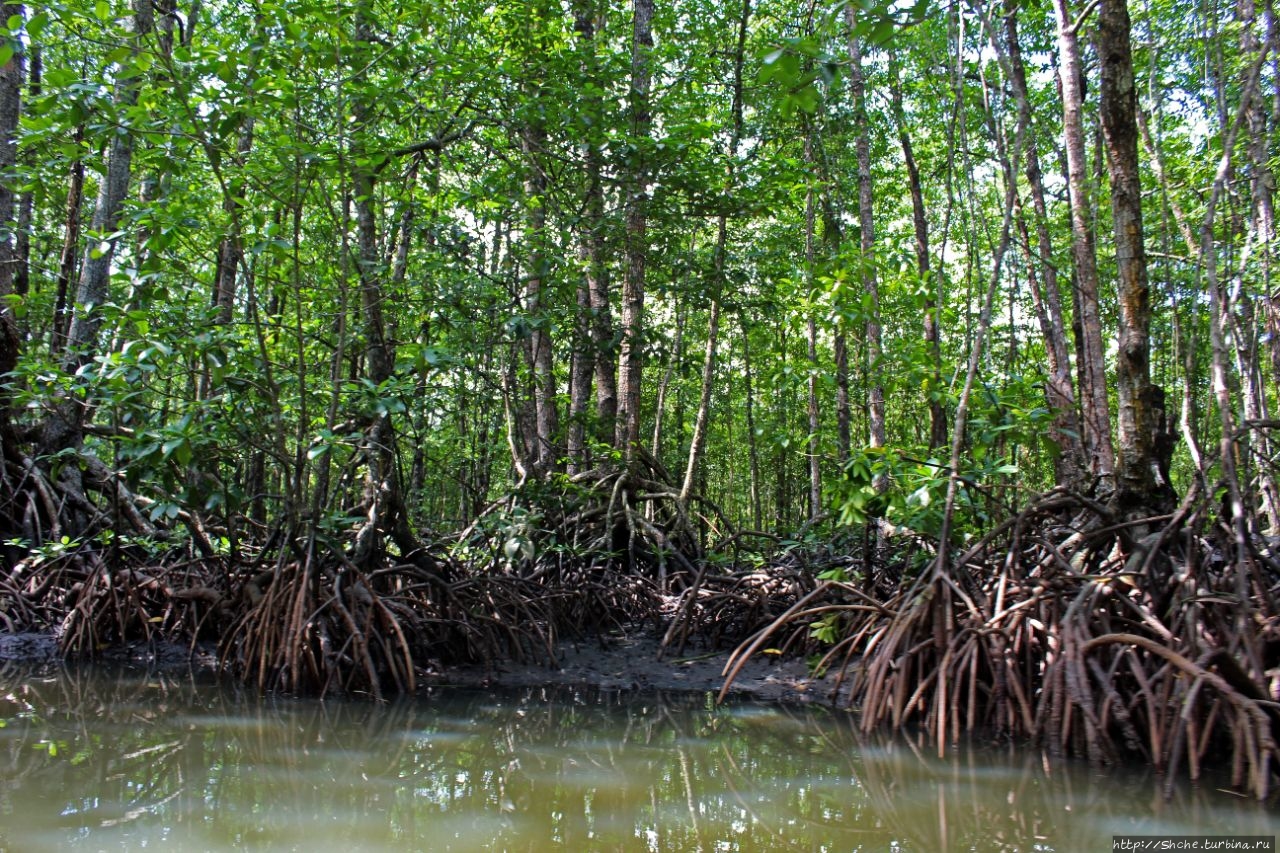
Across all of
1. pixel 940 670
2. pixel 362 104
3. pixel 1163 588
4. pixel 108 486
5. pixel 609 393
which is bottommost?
pixel 940 670

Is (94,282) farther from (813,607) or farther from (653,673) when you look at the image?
(813,607)

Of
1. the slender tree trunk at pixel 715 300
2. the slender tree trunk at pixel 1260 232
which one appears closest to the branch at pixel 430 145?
the slender tree trunk at pixel 715 300

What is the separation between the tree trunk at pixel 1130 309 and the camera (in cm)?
411

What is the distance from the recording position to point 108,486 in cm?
656

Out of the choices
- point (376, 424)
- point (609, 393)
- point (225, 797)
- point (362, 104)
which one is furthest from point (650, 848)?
point (609, 393)

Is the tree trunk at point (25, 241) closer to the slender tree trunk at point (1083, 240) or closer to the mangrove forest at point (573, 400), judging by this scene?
the mangrove forest at point (573, 400)

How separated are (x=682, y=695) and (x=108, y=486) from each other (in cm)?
476

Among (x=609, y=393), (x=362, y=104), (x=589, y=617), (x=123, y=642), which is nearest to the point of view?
(x=362, y=104)

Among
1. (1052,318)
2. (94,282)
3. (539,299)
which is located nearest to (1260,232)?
(1052,318)

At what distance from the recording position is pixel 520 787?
121 inches

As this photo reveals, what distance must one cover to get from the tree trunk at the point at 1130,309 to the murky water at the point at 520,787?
161 cm

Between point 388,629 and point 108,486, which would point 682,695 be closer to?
point 388,629

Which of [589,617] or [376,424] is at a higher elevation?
[376,424]

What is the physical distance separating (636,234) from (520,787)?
14.6 feet
